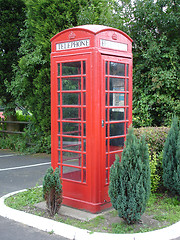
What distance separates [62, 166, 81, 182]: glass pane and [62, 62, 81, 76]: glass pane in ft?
5.49

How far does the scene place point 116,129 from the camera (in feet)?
17.0

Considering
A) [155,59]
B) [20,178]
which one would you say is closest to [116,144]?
[20,178]

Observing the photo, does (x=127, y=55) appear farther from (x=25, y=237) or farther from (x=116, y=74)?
(x=25, y=237)

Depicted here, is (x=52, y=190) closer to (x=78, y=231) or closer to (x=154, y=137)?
(x=78, y=231)

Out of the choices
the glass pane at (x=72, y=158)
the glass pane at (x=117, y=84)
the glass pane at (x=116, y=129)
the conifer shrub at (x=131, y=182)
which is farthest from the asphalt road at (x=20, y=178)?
the glass pane at (x=117, y=84)

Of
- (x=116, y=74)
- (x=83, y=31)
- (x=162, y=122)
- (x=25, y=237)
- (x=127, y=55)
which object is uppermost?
(x=83, y=31)

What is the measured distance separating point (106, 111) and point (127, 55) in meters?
1.14

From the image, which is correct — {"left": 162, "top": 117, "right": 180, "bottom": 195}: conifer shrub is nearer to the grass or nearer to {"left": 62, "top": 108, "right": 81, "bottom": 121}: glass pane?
the grass

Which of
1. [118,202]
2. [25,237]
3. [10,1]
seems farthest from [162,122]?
[10,1]

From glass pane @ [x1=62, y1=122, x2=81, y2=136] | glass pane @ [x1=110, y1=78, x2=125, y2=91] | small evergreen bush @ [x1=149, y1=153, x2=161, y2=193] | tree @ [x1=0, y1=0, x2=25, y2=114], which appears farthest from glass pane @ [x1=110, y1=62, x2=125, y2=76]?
tree @ [x1=0, y1=0, x2=25, y2=114]

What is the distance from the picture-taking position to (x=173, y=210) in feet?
16.2

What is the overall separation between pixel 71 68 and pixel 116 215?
256 cm

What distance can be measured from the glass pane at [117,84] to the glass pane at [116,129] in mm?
626

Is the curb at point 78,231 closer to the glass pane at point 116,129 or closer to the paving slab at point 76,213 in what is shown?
the paving slab at point 76,213
